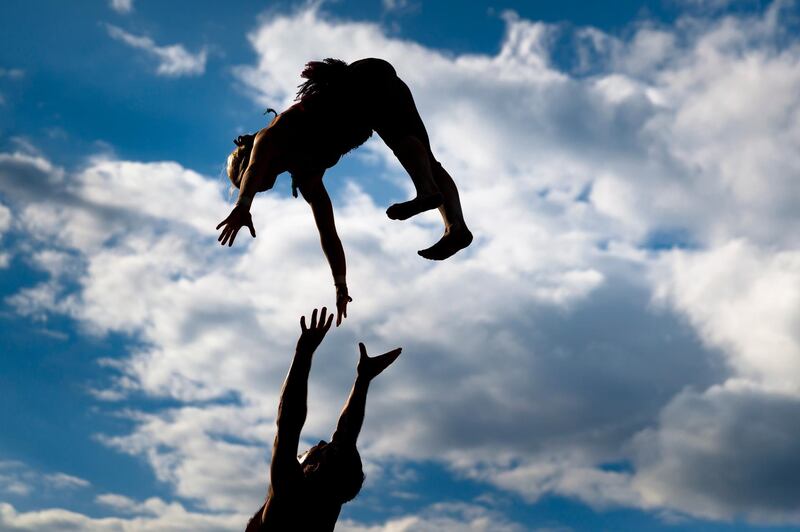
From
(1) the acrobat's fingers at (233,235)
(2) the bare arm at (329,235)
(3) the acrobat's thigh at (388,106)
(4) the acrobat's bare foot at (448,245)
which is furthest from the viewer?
(2) the bare arm at (329,235)

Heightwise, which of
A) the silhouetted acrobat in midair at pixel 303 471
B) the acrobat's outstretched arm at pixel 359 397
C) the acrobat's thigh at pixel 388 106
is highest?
the acrobat's thigh at pixel 388 106

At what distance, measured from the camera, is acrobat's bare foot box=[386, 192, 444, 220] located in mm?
6586

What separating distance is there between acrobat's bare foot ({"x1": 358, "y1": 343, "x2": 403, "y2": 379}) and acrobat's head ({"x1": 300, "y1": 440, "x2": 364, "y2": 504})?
80 centimetres

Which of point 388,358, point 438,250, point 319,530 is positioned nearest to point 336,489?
point 319,530

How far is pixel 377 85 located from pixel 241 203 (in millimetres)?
1505

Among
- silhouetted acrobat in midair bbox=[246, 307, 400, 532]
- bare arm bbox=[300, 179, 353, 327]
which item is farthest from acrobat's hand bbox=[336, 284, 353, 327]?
silhouetted acrobat in midair bbox=[246, 307, 400, 532]

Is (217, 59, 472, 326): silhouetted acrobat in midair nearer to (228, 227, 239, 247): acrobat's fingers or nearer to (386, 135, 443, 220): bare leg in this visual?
(386, 135, 443, 220): bare leg

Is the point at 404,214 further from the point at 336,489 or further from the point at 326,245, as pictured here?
the point at 336,489

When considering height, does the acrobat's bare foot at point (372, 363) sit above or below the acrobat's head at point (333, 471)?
above

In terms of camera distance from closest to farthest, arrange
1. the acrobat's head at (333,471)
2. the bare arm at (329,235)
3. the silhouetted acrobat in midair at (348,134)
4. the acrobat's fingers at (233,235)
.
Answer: the acrobat's head at (333,471), the acrobat's fingers at (233,235), the silhouetted acrobat in midair at (348,134), the bare arm at (329,235)

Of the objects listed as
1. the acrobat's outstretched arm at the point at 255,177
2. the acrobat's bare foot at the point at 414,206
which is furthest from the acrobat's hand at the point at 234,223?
the acrobat's bare foot at the point at 414,206

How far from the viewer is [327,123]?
23.6 feet

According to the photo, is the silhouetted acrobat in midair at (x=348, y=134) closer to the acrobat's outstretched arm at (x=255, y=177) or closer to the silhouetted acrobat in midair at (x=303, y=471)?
the acrobat's outstretched arm at (x=255, y=177)

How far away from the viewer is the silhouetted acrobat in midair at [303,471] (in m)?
5.64
